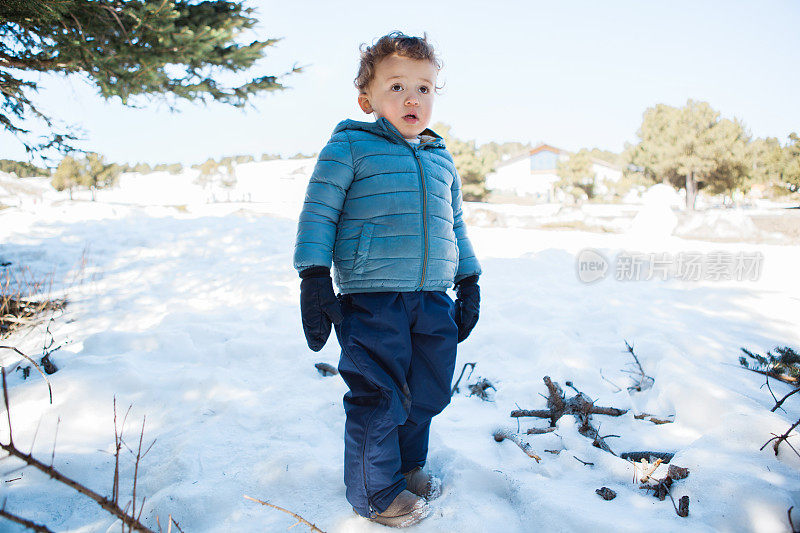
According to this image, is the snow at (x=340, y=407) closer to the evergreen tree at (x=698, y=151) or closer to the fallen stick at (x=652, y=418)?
the fallen stick at (x=652, y=418)

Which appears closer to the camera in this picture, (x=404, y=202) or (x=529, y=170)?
(x=404, y=202)

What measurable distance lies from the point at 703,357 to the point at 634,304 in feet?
4.59

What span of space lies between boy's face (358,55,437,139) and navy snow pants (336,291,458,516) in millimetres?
652

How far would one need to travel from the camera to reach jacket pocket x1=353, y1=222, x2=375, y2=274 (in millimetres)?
1441

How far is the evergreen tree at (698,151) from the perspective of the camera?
22.5 m

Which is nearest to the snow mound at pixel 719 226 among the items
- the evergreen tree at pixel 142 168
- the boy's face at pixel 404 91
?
the boy's face at pixel 404 91

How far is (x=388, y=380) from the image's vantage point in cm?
139

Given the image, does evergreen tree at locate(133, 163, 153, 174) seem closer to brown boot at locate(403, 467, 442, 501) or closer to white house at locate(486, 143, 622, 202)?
white house at locate(486, 143, 622, 202)

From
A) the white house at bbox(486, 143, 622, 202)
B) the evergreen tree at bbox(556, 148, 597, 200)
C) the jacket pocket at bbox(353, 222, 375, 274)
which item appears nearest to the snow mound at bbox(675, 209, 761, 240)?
the jacket pocket at bbox(353, 222, 375, 274)

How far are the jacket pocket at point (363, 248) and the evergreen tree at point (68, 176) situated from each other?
90.0ft

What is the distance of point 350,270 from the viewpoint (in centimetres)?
147

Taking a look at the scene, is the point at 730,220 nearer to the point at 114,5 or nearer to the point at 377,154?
the point at 377,154

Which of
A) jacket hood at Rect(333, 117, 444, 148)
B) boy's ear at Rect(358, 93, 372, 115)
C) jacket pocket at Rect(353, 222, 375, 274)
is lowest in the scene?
jacket pocket at Rect(353, 222, 375, 274)

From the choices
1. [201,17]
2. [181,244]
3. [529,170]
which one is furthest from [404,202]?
[529,170]
